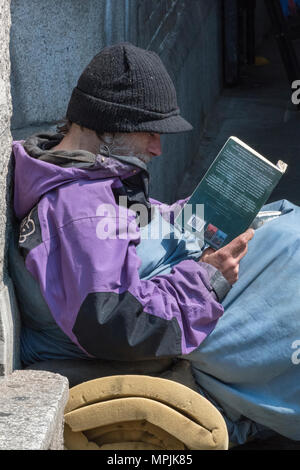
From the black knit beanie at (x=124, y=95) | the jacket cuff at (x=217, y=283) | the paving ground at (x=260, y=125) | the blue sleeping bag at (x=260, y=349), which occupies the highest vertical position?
the black knit beanie at (x=124, y=95)

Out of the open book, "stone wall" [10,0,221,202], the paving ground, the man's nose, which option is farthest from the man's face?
the paving ground

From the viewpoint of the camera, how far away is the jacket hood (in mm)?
2496

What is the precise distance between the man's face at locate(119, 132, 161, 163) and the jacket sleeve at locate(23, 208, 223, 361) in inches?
11.0

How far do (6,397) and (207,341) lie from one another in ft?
2.13

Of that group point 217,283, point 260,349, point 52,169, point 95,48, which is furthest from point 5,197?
point 95,48

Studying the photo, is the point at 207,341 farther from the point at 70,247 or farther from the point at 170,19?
the point at 170,19

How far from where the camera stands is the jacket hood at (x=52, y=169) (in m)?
2.50

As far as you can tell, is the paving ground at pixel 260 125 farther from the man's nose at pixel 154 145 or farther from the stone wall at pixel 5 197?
the stone wall at pixel 5 197

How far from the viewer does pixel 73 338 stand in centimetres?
245

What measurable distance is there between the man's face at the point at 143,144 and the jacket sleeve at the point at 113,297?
0.91 feet

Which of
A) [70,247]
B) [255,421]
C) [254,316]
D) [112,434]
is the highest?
[70,247]

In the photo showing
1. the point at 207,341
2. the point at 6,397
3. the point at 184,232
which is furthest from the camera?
the point at 184,232

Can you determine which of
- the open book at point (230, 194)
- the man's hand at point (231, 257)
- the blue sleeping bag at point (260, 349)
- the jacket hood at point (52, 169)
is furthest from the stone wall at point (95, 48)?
the blue sleeping bag at point (260, 349)
